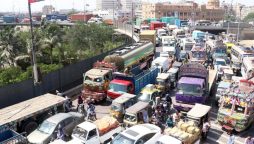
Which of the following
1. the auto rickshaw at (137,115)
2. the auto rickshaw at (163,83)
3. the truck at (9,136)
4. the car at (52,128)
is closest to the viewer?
the truck at (9,136)

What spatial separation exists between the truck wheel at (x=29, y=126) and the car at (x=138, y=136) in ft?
19.5

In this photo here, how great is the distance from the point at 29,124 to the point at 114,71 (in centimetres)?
1060

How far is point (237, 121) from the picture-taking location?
62.2ft

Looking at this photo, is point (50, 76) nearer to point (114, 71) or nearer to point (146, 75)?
point (114, 71)

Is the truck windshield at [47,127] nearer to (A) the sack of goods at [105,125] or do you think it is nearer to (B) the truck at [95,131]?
(B) the truck at [95,131]

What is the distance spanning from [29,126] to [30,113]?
879 millimetres

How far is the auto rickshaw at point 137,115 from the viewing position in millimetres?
18906

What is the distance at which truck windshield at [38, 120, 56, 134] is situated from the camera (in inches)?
687

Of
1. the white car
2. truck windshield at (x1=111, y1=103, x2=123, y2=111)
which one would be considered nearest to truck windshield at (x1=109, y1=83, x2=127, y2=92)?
truck windshield at (x1=111, y1=103, x2=123, y2=111)

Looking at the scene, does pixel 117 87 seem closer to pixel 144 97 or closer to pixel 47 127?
pixel 144 97

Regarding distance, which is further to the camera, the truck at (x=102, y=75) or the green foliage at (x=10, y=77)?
the green foliage at (x=10, y=77)

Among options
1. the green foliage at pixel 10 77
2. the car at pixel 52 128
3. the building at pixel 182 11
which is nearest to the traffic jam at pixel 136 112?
the car at pixel 52 128

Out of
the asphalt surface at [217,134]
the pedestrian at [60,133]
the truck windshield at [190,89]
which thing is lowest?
the asphalt surface at [217,134]

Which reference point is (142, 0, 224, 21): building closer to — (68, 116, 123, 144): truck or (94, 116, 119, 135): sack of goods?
(94, 116, 119, 135): sack of goods
